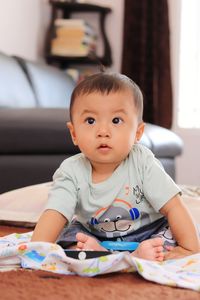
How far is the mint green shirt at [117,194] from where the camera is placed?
1198 mm

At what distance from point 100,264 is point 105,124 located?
1.10 ft

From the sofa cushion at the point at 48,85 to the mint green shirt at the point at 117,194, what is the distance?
212 centimetres

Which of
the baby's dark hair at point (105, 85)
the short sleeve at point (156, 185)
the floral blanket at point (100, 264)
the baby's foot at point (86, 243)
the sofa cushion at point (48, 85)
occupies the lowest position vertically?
the sofa cushion at point (48, 85)

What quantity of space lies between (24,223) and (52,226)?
56 centimetres

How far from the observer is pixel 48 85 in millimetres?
3580

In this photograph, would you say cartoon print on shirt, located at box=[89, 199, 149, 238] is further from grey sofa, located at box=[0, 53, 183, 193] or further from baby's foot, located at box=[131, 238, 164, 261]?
grey sofa, located at box=[0, 53, 183, 193]

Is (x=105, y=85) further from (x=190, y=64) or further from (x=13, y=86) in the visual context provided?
(x=190, y=64)

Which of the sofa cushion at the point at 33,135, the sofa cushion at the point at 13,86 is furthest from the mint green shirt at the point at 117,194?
the sofa cushion at the point at 13,86

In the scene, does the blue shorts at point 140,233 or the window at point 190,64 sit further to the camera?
the window at point 190,64

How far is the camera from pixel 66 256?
988 mm

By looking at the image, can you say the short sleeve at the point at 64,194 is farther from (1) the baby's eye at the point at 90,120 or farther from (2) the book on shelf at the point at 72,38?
(2) the book on shelf at the point at 72,38

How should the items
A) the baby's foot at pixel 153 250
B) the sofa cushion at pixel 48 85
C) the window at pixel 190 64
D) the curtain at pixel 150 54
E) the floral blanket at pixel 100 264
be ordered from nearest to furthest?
the floral blanket at pixel 100 264 → the baby's foot at pixel 153 250 → the sofa cushion at pixel 48 85 → the curtain at pixel 150 54 → the window at pixel 190 64

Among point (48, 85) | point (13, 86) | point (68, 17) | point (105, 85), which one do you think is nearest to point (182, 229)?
point (105, 85)

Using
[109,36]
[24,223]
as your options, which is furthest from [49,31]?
[24,223]
